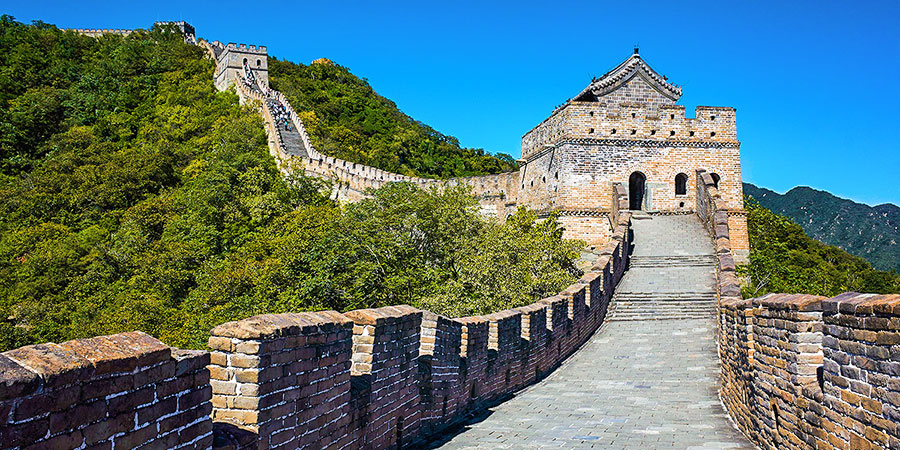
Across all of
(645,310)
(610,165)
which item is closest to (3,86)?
(610,165)

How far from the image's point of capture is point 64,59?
72.9 meters

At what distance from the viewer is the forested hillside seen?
8430cm

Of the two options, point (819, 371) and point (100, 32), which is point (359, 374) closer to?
point (819, 371)

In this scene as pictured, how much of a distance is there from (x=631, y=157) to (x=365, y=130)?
147 feet

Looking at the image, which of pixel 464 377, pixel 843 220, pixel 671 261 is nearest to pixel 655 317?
pixel 671 261

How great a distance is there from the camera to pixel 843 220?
90688 mm

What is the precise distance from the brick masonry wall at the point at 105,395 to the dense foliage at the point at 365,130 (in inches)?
1910

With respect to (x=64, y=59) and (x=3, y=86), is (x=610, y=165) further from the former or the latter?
(x=64, y=59)

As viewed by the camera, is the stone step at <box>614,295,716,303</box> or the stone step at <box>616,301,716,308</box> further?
the stone step at <box>614,295,716,303</box>

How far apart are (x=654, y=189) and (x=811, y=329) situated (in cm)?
2091

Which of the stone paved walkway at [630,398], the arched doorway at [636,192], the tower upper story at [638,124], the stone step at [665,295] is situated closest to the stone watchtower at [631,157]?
the tower upper story at [638,124]

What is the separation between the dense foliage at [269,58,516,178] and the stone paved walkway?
3838 cm

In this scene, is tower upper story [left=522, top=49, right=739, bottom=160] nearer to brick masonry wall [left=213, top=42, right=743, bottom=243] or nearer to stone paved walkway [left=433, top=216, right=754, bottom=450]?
brick masonry wall [left=213, top=42, right=743, bottom=243]

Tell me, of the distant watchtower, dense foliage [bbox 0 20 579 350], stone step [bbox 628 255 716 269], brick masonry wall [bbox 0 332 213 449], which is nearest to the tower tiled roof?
dense foliage [bbox 0 20 579 350]
